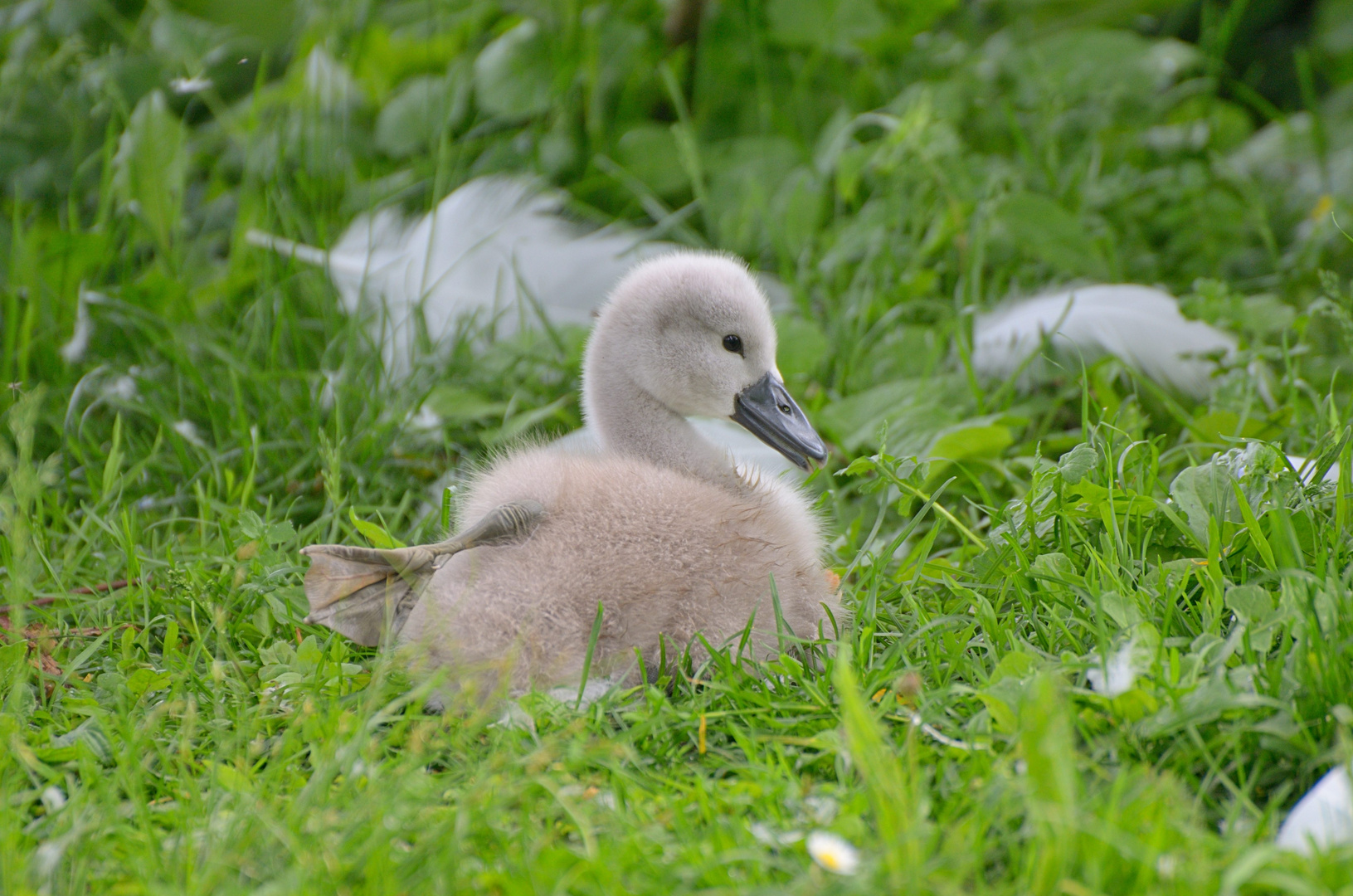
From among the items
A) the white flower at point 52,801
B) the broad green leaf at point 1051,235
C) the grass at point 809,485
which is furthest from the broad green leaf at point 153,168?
the broad green leaf at point 1051,235

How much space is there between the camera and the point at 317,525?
2.57 m

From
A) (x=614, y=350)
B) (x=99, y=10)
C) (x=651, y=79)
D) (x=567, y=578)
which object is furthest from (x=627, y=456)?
(x=99, y=10)

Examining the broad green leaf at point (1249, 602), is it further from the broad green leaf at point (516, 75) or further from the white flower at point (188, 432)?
the broad green leaf at point (516, 75)

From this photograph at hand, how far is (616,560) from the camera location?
1.93m

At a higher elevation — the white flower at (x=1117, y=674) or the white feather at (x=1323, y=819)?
the white feather at (x=1323, y=819)

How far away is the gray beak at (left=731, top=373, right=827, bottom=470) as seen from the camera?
7.59 feet

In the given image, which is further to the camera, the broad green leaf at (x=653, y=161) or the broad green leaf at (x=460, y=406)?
the broad green leaf at (x=653, y=161)

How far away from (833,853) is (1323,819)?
0.57 m

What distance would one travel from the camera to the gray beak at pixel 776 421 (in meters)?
2.31

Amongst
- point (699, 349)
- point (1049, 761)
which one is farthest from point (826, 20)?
point (1049, 761)

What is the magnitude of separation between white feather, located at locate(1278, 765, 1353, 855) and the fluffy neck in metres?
1.07

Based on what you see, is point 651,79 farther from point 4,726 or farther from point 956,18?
point 4,726

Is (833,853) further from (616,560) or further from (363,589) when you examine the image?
(363,589)

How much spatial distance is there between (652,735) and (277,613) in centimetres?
82
